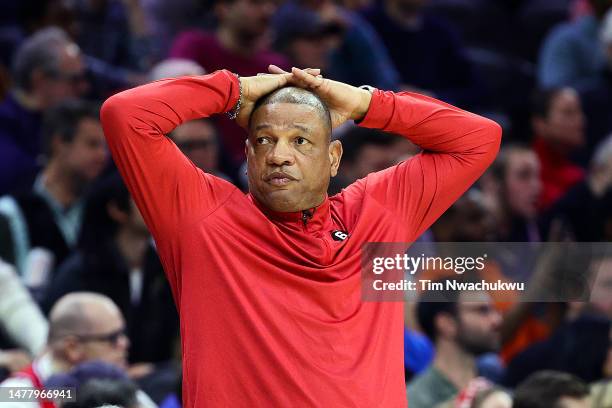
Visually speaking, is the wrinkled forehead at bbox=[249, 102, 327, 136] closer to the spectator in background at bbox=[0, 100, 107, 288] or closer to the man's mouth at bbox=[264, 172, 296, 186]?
the man's mouth at bbox=[264, 172, 296, 186]

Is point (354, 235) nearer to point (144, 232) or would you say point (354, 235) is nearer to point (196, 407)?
point (196, 407)

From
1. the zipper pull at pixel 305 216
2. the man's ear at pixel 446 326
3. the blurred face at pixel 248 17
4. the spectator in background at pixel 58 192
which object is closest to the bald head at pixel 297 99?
the zipper pull at pixel 305 216

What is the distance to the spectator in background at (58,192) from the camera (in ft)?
20.4

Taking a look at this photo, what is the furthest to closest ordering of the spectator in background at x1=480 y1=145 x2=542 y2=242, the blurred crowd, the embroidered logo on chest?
the spectator in background at x1=480 y1=145 x2=542 y2=242 → the blurred crowd → the embroidered logo on chest

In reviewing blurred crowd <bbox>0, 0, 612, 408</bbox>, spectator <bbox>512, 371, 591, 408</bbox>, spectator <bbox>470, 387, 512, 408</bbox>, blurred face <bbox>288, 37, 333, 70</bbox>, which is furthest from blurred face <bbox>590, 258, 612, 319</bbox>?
blurred face <bbox>288, 37, 333, 70</bbox>

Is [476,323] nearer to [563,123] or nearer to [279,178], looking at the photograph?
[279,178]

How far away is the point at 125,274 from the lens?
6.02 meters

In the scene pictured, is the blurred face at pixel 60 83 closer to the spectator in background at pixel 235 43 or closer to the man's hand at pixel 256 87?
the spectator in background at pixel 235 43

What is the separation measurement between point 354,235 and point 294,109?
0.39m

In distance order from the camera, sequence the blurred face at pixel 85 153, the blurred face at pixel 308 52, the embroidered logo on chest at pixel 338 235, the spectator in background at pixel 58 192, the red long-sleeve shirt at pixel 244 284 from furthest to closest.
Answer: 1. the blurred face at pixel 308 52
2. the blurred face at pixel 85 153
3. the spectator in background at pixel 58 192
4. the embroidered logo on chest at pixel 338 235
5. the red long-sleeve shirt at pixel 244 284

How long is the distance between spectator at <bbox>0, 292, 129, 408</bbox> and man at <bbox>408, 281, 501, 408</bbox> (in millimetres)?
1181

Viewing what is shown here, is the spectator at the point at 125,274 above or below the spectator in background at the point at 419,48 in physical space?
below

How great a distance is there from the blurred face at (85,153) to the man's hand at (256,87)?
3.11 meters

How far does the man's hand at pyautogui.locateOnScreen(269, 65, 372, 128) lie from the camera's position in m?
3.60
